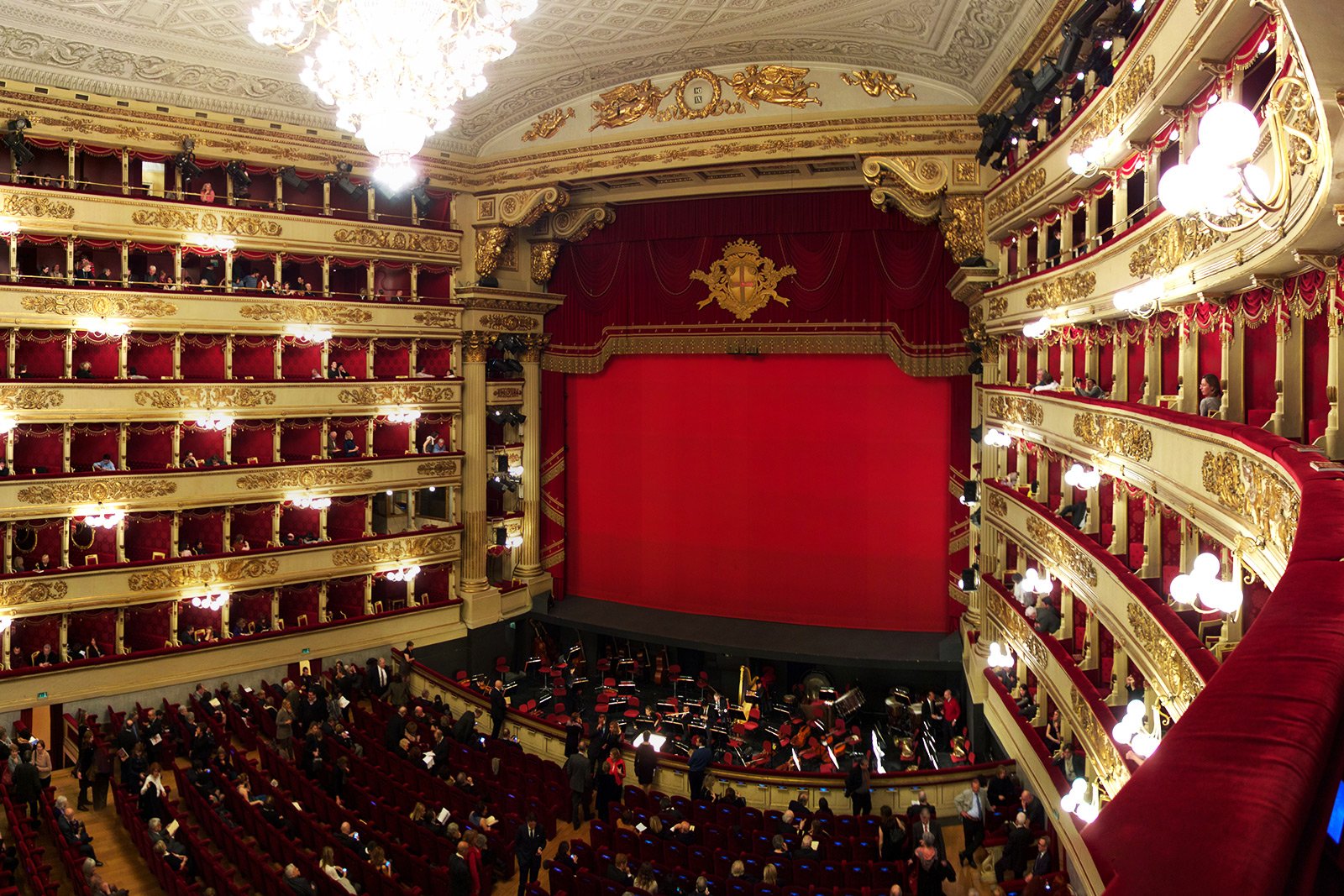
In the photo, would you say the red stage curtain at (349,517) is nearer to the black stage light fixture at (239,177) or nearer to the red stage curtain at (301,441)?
the red stage curtain at (301,441)

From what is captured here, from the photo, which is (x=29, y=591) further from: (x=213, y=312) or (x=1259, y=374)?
(x=1259, y=374)

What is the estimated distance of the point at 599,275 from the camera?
1898 cm

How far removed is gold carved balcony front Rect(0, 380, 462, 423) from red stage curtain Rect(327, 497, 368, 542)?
1.70m

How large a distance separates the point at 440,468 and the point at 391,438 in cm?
122

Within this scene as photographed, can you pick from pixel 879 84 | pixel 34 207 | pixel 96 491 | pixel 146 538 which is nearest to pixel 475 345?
pixel 146 538

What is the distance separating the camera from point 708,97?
16.0 m

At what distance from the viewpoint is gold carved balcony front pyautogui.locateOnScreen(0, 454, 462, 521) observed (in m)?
14.3

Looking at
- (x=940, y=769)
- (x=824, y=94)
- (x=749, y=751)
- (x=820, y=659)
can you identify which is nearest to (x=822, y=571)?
(x=820, y=659)

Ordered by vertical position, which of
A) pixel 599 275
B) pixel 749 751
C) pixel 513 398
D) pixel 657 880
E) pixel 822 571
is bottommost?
pixel 749 751

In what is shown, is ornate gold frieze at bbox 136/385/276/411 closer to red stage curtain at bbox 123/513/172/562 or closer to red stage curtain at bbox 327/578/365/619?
red stage curtain at bbox 123/513/172/562

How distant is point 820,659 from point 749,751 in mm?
2159

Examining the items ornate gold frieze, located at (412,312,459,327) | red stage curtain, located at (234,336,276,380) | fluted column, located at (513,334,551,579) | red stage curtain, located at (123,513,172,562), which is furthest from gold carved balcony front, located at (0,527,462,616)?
ornate gold frieze, located at (412,312,459,327)

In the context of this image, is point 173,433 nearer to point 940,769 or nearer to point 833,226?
point 833,226

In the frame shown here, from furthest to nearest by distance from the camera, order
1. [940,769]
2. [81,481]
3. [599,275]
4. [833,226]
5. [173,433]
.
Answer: [599,275] < [833,226] < [173,433] < [81,481] < [940,769]
